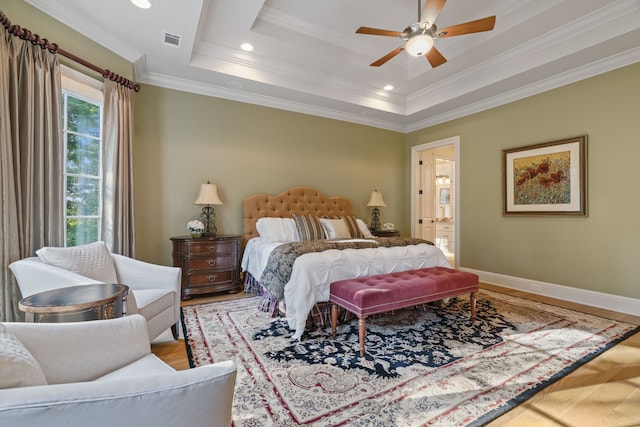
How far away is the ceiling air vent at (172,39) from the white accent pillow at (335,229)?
2.89 metres

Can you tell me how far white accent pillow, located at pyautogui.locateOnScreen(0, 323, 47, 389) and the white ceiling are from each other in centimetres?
291

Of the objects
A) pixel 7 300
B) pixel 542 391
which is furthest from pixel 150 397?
pixel 542 391

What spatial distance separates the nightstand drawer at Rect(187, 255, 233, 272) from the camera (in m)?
3.76

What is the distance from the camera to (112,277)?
2396mm

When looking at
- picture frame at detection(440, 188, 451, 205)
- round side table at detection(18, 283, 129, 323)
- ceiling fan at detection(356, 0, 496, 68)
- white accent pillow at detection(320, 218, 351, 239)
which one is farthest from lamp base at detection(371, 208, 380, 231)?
round side table at detection(18, 283, 129, 323)

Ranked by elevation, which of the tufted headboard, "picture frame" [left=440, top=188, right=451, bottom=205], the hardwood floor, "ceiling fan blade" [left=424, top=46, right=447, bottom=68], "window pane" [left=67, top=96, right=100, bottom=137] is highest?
"ceiling fan blade" [left=424, top=46, right=447, bottom=68]

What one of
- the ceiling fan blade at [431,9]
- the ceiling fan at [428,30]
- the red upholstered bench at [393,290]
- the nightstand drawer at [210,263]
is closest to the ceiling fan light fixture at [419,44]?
the ceiling fan at [428,30]

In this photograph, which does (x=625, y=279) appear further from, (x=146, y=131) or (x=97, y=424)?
(x=146, y=131)

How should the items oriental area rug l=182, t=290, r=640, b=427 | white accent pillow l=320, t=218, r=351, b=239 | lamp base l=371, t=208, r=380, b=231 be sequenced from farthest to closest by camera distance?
lamp base l=371, t=208, r=380, b=231, white accent pillow l=320, t=218, r=351, b=239, oriental area rug l=182, t=290, r=640, b=427

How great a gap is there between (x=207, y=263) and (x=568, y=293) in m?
4.72

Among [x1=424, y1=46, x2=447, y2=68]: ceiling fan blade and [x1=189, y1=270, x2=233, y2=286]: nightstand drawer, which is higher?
[x1=424, y1=46, x2=447, y2=68]: ceiling fan blade

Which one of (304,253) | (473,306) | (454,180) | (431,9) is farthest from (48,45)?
(454,180)

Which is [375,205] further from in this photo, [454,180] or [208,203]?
[208,203]

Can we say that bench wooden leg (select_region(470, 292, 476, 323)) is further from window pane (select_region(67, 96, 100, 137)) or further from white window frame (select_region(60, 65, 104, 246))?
window pane (select_region(67, 96, 100, 137))
